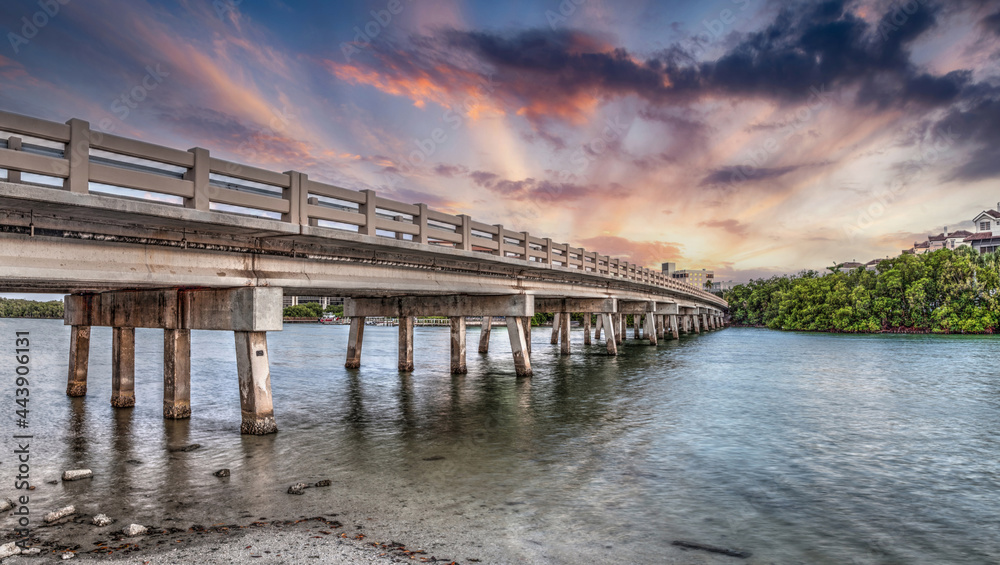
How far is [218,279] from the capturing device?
12641 mm

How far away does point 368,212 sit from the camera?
49.0 ft

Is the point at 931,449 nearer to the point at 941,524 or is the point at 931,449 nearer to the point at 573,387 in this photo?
the point at 941,524

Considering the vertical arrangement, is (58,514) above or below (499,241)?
below

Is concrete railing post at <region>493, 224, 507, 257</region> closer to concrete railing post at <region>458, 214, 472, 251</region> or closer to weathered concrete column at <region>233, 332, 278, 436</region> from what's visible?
concrete railing post at <region>458, 214, 472, 251</region>

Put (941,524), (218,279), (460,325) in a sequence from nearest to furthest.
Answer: (941,524)
(218,279)
(460,325)

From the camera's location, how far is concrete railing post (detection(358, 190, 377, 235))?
14.9m

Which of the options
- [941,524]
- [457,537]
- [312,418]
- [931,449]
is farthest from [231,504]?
[931,449]

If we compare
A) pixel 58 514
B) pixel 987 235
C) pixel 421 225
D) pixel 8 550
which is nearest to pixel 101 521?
pixel 58 514

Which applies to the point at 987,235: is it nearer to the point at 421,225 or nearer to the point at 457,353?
the point at 457,353

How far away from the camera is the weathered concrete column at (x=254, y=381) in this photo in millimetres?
13078

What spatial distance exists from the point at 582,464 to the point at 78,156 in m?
11.0

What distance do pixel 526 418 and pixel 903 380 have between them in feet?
74.7

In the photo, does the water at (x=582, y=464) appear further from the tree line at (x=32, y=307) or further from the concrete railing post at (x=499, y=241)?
the tree line at (x=32, y=307)

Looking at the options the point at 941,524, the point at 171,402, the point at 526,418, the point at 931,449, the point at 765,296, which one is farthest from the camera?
the point at 765,296
